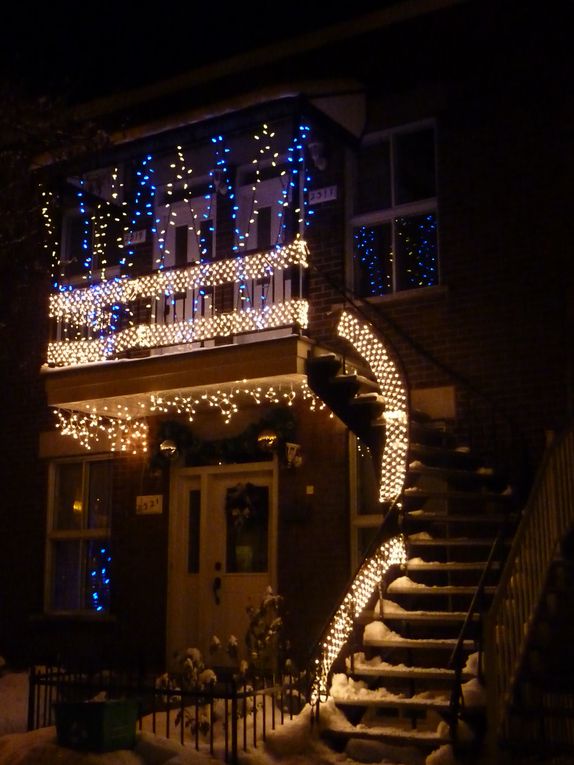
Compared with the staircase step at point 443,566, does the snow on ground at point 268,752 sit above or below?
below

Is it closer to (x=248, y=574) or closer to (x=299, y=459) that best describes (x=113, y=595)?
(x=248, y=574)

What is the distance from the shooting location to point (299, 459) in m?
11.3

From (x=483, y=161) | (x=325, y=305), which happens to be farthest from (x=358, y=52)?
(x=325, y=305)

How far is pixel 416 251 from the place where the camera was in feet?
37.0

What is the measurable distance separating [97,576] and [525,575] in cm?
693

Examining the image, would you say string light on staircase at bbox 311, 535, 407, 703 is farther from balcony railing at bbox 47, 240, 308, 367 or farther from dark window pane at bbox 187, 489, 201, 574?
dark window pane at bbox 187, 489, 201, 574

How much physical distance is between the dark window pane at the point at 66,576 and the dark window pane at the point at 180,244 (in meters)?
4.01

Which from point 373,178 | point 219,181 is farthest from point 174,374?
point 373,178

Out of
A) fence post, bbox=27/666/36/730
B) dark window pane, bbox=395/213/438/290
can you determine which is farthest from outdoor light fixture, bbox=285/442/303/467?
fence post, bbox=27/666/36/730

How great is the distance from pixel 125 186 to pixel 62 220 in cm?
134

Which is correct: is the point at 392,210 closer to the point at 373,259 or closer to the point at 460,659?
the point at 373,259

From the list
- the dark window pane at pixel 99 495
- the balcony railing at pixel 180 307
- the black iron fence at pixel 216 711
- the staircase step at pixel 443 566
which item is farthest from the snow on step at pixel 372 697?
the dark window pane at pixel 99 495

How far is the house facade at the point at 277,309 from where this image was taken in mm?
10398

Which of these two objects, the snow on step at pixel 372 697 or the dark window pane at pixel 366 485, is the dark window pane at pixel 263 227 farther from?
the snow on step at pixel 372 697
